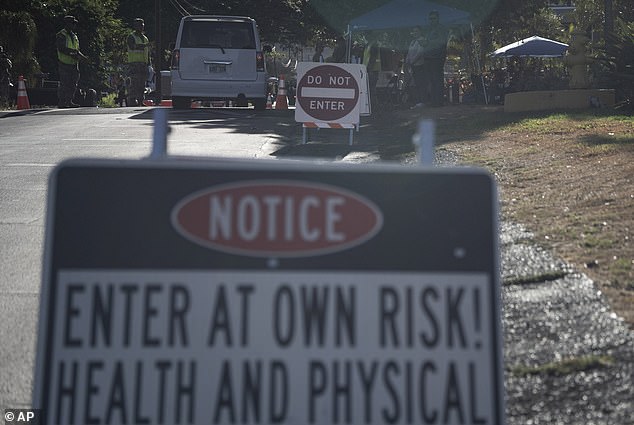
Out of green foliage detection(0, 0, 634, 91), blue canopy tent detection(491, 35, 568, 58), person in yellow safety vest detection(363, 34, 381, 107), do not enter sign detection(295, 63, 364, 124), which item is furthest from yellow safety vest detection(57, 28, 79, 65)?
blue canopy tent detection(491, 35, 568, 58)

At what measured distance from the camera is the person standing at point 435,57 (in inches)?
943

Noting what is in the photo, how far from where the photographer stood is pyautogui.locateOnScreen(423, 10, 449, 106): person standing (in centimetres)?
2395

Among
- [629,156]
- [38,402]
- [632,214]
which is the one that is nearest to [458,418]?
[38,402]

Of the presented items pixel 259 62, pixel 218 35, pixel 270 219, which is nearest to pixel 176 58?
pixel 218 35

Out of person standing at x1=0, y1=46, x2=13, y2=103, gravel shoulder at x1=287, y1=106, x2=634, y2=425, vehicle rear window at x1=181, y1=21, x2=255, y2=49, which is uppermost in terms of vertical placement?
vehicle rear window at x1=181, y1=21, x2=255, y2=49

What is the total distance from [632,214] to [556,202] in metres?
A: 1.21

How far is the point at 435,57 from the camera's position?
2434 cm

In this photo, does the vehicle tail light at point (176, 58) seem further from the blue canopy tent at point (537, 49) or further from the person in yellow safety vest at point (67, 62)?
the blue canopy tent at point (537, 49)

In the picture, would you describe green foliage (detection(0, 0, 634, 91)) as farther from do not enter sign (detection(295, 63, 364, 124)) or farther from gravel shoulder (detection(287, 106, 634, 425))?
gravel shoulder (detection(287, 106, 634, 425))

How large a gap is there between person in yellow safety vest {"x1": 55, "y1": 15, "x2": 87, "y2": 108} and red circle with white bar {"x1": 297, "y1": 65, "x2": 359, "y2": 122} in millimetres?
11457

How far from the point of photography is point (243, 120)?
21109 millimetres

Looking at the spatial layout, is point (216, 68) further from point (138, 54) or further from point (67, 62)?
point (138, 54)

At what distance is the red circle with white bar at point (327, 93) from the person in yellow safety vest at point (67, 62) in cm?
1146

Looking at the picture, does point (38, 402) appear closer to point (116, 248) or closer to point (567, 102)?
point (116, 248)
